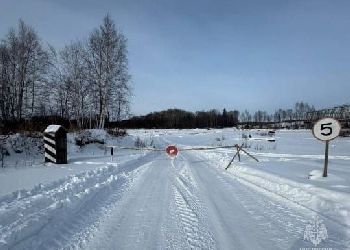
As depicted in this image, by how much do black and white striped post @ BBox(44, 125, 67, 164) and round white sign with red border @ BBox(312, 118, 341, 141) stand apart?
1062 centimetres

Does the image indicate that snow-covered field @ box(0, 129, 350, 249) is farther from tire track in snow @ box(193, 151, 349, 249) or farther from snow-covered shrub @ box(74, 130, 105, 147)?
snow-covered shrub @ box(74, 130, 105, 147)

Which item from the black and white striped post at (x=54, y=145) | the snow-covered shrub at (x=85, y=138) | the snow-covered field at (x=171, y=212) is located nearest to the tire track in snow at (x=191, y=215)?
the snow-covered field at (x=171, y=212)

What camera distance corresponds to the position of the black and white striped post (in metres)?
14.6

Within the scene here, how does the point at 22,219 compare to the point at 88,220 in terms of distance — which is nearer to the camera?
the point at 22,219

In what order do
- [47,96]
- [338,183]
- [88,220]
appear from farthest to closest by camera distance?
[47,96]
[338,183]
[88,220]

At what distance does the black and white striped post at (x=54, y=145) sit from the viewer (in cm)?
1459

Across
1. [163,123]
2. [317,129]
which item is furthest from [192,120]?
[317,129]

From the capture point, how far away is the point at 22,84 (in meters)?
30.6

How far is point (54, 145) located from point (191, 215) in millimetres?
10034

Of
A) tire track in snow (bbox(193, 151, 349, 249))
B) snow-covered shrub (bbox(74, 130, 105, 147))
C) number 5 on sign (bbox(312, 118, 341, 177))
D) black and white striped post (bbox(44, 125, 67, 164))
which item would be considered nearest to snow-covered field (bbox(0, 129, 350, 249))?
tire track in snow (bbox(193, 151, 349, 249))

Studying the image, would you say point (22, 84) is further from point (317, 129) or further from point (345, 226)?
point (345, 226)

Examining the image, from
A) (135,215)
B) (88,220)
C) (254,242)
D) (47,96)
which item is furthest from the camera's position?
(47,96)

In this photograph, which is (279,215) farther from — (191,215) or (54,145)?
(54,145)

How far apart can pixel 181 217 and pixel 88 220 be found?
171 cm
